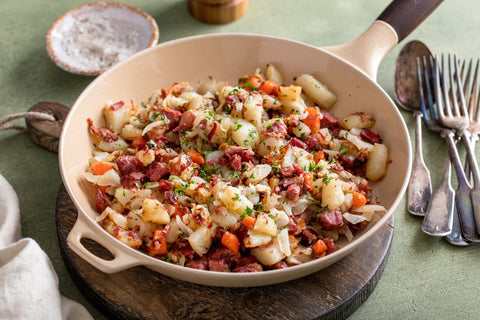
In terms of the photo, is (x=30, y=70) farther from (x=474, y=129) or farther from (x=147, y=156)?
(x=474, y=129)

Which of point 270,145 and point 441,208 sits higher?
point 270,145

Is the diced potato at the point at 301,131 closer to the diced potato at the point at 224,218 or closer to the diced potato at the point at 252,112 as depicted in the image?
the diced potato at the point at 252,112

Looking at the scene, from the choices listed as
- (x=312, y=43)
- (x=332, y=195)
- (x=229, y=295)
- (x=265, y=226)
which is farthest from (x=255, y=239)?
(x=312, y=43)

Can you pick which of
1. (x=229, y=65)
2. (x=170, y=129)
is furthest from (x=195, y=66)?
(x=170, y=129)

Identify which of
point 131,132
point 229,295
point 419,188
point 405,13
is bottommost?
point 229,295

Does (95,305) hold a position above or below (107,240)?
below

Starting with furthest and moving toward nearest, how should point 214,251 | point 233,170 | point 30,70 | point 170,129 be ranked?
1. point 30,70
2. point 170,129
3. point 233,170
4. point 214,251

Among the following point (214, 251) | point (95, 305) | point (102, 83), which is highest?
point (102, 83)

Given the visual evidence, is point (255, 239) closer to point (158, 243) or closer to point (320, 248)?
point (320, 248)
